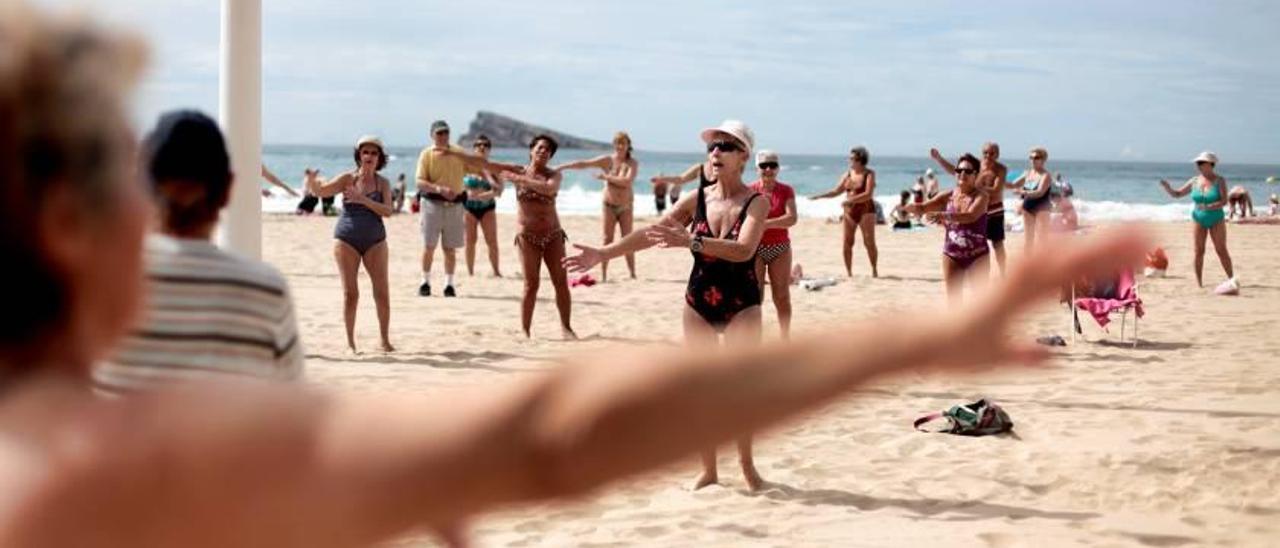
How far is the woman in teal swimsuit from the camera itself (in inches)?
623

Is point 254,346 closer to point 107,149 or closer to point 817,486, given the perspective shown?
point 107,149

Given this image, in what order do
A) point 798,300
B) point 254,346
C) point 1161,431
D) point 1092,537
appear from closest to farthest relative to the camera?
point 254,346 < point 1092,537 < point 1161,431 < point 798,300

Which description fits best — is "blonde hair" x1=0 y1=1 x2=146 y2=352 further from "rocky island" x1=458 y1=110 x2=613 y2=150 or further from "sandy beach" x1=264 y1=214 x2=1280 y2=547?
"rocky island" x1=458 y1=110 x2=613 y2=150

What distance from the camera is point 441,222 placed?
1470 centimetres

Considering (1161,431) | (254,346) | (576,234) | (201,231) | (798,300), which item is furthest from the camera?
(576,234)

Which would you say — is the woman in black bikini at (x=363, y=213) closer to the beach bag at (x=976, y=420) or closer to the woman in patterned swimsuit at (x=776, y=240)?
the woman in patterned swimsuit at (x=776, y=240)

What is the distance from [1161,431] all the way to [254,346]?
6.65 m

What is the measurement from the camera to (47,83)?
3.63 feet

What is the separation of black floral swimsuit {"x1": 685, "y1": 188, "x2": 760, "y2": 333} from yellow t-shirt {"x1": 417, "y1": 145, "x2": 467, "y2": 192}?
760 cm

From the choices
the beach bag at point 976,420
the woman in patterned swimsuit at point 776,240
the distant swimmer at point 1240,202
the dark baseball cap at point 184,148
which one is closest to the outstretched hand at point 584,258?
the dark baseball cap at point 184,148

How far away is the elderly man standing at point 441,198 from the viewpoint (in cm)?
1416

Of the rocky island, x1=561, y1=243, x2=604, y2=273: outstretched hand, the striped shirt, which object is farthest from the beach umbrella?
the rocky island

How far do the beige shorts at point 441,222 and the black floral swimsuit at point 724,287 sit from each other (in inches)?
327

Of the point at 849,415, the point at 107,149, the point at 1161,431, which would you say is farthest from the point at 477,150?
the point at 107,149
